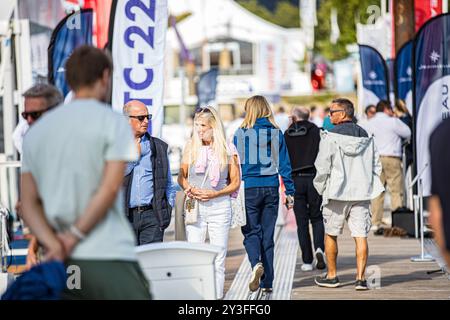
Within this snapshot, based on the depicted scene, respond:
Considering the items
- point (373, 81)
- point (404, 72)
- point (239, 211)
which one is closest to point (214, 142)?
point (239, 211)

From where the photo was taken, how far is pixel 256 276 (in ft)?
32.8

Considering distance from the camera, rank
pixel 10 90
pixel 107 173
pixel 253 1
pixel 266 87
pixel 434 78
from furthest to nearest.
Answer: pixel 253 1, pixel 266 87, pixel 10 90, pixel 434 78, pixel 107 173

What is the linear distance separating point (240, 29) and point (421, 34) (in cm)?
7908

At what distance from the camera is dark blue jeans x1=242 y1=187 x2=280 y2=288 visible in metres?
10.1

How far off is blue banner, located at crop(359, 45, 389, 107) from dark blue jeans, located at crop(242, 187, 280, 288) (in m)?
12.3

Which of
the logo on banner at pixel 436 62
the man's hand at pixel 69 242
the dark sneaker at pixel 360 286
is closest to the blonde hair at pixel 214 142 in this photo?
the dark sneaker at pixel 360 286

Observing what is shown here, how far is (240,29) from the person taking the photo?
92.1m

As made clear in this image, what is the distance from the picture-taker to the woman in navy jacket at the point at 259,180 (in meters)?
10.1

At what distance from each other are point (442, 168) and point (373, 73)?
60.9 feet

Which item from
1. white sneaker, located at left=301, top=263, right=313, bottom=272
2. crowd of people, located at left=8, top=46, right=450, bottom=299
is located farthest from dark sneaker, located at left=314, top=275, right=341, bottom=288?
white sneaker, located at left=301, top=263, right=313, bottom=272

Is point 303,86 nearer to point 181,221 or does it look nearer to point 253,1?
point 181,221

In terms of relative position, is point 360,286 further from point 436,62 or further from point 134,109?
point 436,62

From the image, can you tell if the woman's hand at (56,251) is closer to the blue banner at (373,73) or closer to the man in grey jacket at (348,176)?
the man in grey jacket at (348,176)
